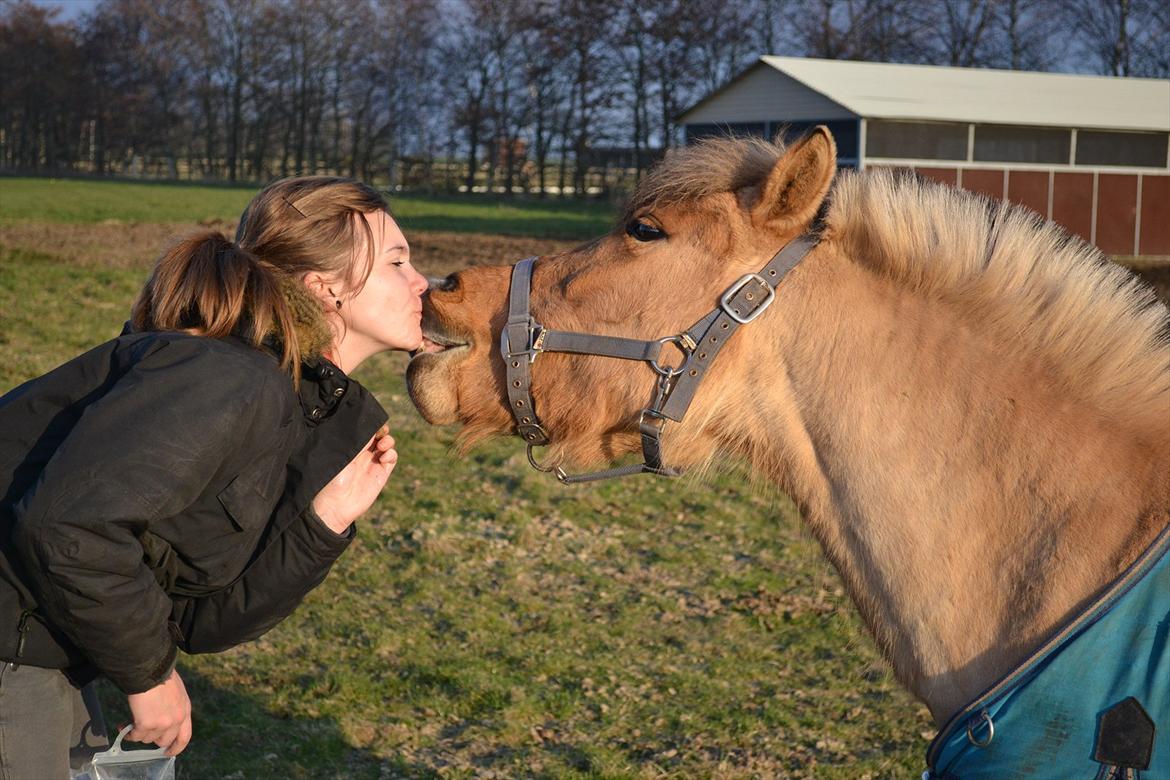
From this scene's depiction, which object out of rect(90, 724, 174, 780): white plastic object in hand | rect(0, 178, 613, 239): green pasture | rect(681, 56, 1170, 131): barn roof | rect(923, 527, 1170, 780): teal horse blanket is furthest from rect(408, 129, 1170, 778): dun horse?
rect(681, 56, 1170, 131): barn roof

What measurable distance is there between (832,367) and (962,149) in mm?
23385

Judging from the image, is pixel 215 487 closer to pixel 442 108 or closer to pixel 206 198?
pixel 206 198

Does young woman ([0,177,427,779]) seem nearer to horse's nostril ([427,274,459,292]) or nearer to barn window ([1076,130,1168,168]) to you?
horse's nostril ([427,274,459,292])

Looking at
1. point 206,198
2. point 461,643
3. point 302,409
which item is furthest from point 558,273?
point 206,198

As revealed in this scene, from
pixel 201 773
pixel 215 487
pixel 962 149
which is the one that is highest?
pixel 962 149

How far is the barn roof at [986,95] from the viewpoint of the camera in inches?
921

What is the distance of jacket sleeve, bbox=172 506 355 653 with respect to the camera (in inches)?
106

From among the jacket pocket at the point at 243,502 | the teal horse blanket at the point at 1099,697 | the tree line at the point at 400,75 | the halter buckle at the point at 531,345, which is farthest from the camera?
the tree line at the point at 400,75

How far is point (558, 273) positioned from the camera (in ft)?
8.64

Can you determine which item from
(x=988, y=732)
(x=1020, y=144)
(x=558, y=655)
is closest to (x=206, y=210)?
(x=1020, y=144)

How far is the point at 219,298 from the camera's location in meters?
2.43

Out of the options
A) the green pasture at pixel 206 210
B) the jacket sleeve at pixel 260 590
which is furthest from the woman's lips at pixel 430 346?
the green pasture at pixel 206 210

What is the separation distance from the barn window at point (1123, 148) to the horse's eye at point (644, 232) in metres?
24.5

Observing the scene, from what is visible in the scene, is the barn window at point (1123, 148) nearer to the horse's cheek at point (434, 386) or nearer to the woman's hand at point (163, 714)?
the horse's cheek at point (434, 386)
